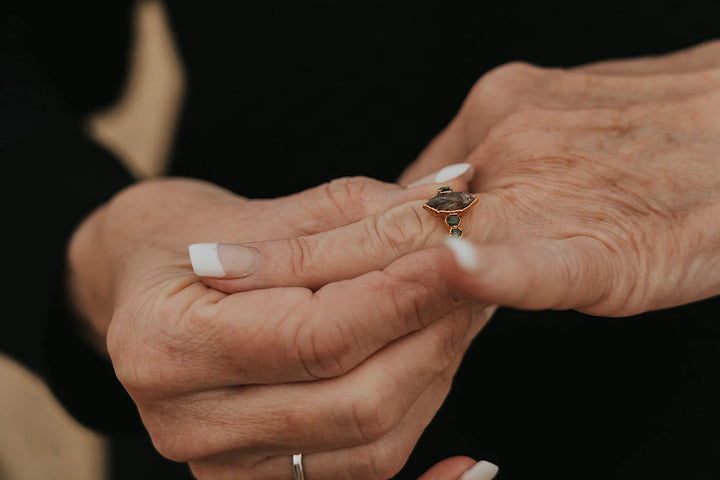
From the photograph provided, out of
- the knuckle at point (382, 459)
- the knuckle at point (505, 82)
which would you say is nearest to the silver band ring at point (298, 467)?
the knuckle at point (382, 459)

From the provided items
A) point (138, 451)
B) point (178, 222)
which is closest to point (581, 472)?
point (178, 222)

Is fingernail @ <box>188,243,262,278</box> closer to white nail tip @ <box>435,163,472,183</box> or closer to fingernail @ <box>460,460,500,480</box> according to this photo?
white nail tip @ <box>435,163,472,183</box>

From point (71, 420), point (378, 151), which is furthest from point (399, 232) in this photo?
point (71, 420)

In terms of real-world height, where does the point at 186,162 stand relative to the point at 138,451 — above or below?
above

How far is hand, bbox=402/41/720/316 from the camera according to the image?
871mm

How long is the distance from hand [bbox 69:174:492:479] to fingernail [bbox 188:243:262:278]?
32 millimetres

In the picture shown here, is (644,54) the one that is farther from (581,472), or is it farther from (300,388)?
(300,388)

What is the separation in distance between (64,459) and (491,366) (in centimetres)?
168

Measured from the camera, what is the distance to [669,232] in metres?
0.93

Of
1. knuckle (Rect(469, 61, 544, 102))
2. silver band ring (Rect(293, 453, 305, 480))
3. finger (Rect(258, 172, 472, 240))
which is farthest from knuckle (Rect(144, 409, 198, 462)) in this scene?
knuckle (Rect(469, 61, 544, 102))

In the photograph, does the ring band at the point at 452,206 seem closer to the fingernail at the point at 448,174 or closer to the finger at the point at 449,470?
the fingernail at the point at 448,174

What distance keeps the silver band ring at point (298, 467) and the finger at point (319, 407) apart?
0.07 feet

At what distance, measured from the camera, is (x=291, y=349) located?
82 centimetres

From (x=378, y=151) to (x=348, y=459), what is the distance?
0.88 m
